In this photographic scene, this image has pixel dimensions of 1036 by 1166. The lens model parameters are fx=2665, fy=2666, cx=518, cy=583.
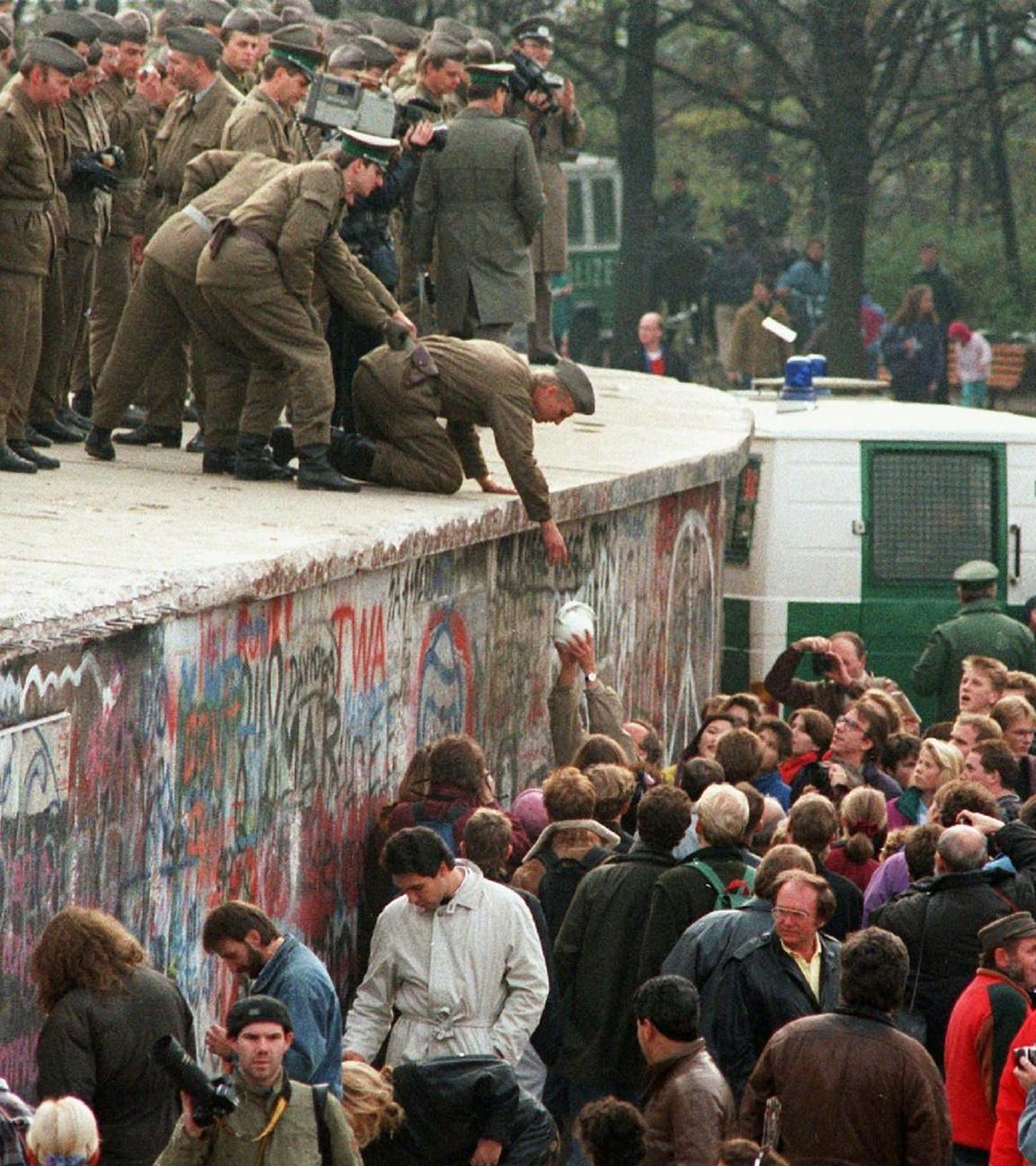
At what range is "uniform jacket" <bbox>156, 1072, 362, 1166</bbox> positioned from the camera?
19.4 ft

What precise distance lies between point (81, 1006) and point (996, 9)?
2504 cm

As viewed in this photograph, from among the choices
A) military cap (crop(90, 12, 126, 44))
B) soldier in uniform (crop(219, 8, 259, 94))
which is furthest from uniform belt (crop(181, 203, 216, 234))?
soldier in uniform (crop(219, 8, 259, 94))

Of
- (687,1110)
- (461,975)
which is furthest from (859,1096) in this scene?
(461,975)

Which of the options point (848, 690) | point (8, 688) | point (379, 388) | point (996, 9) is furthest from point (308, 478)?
point (996, 9)

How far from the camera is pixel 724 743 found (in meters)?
9.30

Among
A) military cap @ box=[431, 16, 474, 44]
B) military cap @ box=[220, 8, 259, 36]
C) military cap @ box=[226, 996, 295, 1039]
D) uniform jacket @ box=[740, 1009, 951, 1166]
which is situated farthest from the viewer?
military cap @ box=[431, 16, 474, 44]

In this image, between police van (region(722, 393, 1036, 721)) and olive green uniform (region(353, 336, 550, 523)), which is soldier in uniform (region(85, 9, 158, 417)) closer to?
olive green uniform (region(353, 336, 550, 523))

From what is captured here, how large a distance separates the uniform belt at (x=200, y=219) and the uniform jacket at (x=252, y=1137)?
5242mm

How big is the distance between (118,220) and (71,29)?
1.84m

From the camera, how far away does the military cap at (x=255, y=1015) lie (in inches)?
231

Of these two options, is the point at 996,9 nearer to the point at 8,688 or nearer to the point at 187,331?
the point at 187,331

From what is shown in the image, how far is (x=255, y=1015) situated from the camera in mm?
5875

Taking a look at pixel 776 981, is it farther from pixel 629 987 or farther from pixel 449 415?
pixel 449 415

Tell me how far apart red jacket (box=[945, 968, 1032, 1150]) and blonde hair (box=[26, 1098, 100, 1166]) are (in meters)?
2.65
